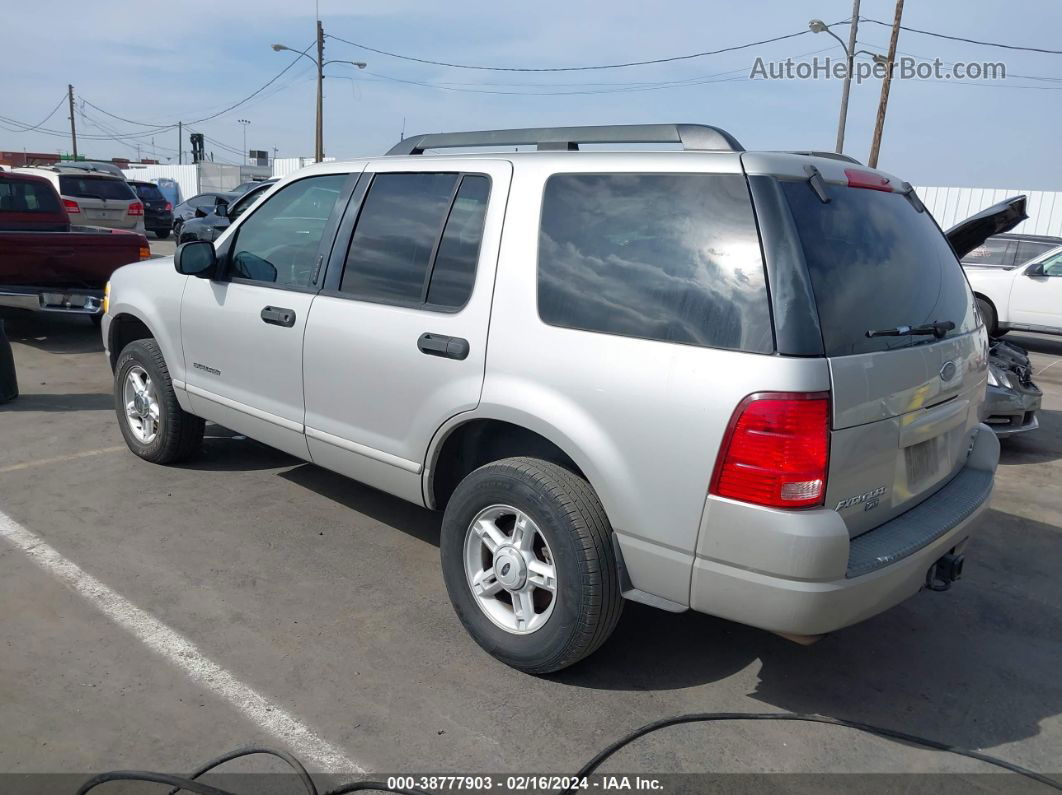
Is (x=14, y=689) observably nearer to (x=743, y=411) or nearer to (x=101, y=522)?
(x=101, y=522)

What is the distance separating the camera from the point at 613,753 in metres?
2.89

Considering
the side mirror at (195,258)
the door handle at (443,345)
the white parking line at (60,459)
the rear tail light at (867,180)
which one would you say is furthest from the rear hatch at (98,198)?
the rear tail light at (867,180)

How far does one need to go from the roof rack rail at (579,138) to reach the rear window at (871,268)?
1.34 feet

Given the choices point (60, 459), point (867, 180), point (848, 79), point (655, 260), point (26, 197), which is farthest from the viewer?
point (848, 79)

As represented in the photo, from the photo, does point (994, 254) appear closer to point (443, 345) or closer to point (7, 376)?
point (443, 345)

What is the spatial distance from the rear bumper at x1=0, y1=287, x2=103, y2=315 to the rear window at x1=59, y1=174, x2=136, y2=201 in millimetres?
9924

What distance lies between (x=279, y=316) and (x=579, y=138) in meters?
1.74

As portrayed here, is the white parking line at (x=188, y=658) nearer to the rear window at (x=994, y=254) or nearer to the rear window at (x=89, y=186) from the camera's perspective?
the rear window at (x=994, y=254)

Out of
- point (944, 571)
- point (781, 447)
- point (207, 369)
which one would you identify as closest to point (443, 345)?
point (781, 447)

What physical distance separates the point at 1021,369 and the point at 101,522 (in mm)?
6688

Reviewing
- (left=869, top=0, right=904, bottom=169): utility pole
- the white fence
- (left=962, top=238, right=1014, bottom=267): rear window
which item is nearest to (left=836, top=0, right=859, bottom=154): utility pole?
(left=869, top=0, right=904, bottom=169): utility pole

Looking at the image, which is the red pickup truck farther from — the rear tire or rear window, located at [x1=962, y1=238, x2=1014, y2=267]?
rear window, located at [x1=962, y1=238, x2=1014, y2=267]

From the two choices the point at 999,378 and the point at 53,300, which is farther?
the point at 53,300

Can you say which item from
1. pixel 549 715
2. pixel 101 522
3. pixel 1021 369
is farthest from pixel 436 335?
pixel 1021 369
